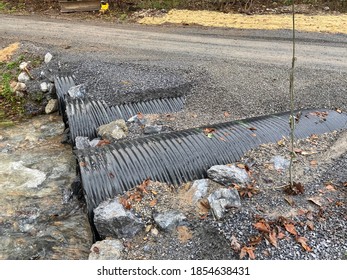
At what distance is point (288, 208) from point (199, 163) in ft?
4.69

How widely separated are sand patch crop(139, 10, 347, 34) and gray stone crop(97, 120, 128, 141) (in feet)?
24.3

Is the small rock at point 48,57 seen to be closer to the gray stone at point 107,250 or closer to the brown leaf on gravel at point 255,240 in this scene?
the gray stone at point 107,250

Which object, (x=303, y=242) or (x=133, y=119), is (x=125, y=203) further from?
(x=133, y=119)

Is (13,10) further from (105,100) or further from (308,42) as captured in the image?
(308,42)

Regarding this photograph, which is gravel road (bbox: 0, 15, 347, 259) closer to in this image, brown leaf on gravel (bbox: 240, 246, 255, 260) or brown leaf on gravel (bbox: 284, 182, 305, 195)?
brown leaf on gravel (bbox: 240, 246, 255, 260)

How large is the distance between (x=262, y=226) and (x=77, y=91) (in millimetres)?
4985

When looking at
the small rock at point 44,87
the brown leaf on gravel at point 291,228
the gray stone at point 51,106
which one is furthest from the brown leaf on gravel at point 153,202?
the small rock at point 44,87

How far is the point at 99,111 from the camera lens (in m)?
6.93

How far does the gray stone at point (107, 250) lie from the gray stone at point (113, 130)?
86.7 inches

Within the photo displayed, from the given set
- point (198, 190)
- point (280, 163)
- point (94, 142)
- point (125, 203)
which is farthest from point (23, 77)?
point (280, 163)

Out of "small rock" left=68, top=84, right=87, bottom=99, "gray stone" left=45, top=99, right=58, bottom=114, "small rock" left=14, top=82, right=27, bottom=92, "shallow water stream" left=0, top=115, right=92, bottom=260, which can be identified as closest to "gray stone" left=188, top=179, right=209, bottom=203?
"shallow water stream" left=0, top=115, right=92, bottom=260

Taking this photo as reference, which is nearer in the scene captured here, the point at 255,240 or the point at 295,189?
the point at 255,240

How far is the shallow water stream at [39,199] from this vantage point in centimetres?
472
